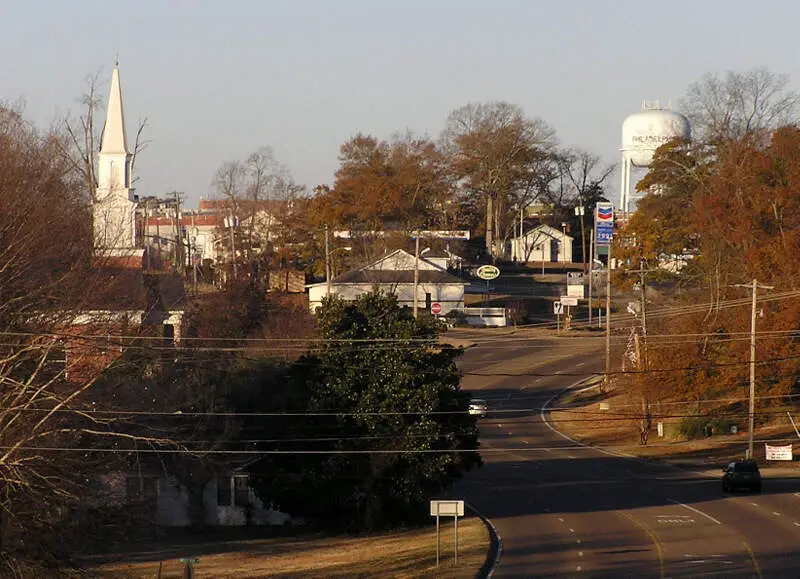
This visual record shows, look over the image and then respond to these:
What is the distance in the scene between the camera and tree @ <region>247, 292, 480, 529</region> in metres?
42.0

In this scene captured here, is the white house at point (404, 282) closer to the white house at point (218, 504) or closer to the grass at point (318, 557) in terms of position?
the white house at point (218, 504)

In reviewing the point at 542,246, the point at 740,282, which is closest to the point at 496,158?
the point at 542,246

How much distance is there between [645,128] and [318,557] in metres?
88.7

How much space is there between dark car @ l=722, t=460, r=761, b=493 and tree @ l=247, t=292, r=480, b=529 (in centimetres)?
993

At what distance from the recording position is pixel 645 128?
119312mm

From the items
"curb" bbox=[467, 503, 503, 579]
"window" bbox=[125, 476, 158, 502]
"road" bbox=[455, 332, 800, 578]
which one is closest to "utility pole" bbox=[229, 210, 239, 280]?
"road" bbox=[455, 332, 800, 578]

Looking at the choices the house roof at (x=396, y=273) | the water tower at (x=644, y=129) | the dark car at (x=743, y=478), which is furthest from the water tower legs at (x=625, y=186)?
the dark car at (x=743, y=478)

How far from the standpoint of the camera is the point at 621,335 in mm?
73750

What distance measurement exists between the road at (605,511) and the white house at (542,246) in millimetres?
47572

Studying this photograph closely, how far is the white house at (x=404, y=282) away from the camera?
8488 centimetres

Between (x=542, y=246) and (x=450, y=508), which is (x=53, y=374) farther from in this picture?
(x=542, y=246)

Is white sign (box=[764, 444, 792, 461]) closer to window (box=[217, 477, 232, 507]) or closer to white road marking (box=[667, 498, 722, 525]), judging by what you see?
white road marking (box=[667, 498, 722, 525])

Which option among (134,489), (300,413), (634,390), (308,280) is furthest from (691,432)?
(308,280)

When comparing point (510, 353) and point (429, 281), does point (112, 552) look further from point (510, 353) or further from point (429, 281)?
point (429, 281)
